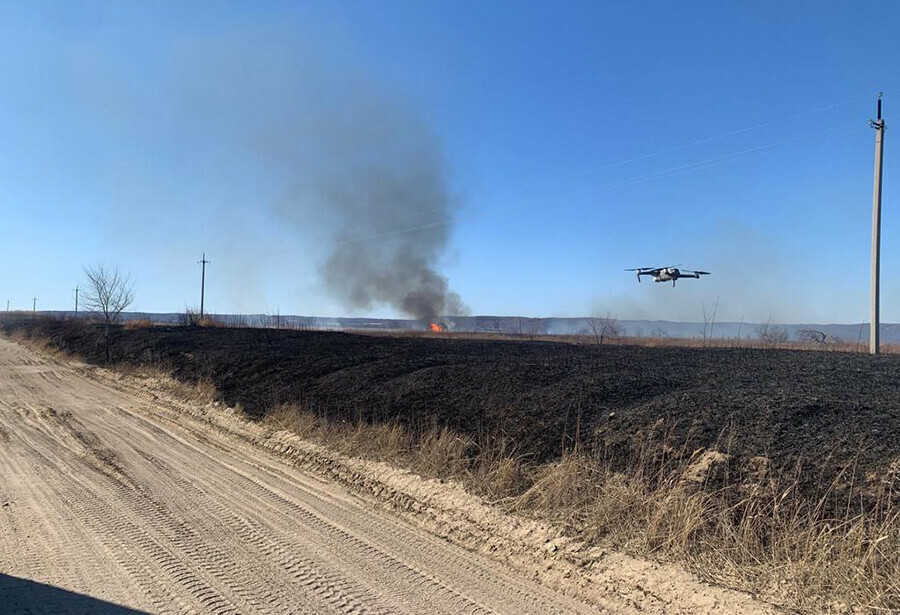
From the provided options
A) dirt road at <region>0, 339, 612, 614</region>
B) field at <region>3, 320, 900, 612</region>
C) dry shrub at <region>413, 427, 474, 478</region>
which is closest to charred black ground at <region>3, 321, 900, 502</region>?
field at <region>3, 320, 900, 612</region>

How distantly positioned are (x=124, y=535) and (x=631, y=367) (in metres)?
9.86

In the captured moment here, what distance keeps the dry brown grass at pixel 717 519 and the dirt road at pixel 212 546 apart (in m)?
1.01

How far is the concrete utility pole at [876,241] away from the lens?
16.7 meters

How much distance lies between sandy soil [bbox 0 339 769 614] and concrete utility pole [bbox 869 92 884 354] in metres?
16.2

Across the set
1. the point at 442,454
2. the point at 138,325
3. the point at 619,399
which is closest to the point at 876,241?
the point at 619,399

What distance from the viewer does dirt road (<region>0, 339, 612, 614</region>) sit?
159 inches

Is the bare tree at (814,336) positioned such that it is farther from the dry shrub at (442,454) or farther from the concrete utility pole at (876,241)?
the dry shrub at (442,454)

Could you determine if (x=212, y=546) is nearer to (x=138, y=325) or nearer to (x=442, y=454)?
(x=442, y=454)

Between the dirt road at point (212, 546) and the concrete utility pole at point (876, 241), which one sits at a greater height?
the concrete utility pole at point (876, 241)

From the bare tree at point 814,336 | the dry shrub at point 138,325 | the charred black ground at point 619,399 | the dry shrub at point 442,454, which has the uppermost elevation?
the bare tree at point 814,336

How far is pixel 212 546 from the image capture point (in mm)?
4988

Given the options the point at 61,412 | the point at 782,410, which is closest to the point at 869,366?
the point at 782,410

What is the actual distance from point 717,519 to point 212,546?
4309 millimetres

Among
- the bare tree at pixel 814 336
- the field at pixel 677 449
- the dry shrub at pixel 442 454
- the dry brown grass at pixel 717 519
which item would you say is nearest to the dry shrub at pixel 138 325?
the field at pixel 677 449
